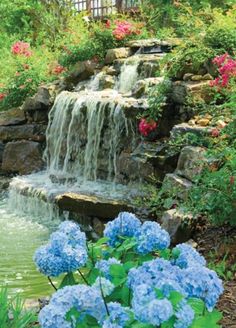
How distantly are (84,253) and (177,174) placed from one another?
4.13 meters

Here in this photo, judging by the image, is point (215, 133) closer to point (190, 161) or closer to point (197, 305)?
point (190, 161)

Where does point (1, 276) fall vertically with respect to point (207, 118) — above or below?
below

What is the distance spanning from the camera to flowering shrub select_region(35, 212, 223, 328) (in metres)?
2.01

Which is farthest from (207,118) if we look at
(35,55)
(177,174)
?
(35,55)

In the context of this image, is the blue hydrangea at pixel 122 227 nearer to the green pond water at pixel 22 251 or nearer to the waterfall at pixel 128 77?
the green pond water at pixel 22 251

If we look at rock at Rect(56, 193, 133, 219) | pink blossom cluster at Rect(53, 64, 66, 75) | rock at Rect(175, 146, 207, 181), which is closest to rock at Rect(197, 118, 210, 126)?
rock at Rect(175, 146, 207, 181)

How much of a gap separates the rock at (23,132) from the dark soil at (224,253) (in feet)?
19.5

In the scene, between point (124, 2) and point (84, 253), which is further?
point (124, 2)

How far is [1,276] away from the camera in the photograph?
6062 mm

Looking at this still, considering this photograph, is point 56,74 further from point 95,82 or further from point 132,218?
point 132,218

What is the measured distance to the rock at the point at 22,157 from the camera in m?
11.0

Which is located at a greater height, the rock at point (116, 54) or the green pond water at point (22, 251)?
the rock at point (116, 54)

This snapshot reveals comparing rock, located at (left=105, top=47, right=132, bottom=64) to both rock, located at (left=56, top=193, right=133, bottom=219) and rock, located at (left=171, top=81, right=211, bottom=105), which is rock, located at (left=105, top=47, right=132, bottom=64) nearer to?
rock, located at (left=171, top=81, right=211, bottom=105)

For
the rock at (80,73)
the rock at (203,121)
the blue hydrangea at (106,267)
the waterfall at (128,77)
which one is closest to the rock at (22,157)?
the rock at (80,73)
